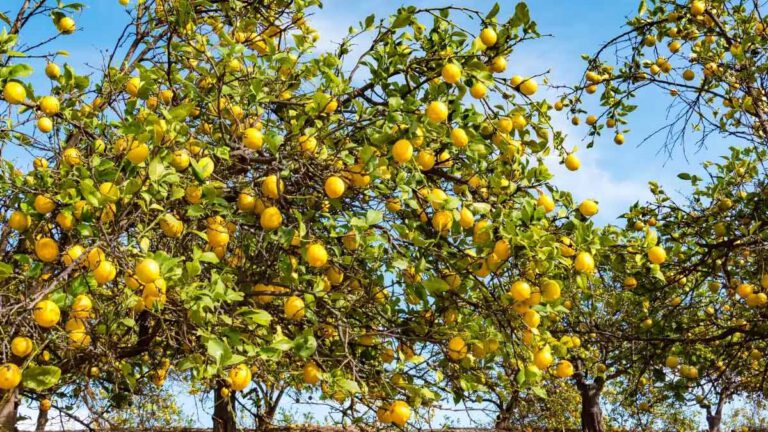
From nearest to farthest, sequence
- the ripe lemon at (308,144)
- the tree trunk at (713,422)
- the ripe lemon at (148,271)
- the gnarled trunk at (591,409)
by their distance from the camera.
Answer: the ripe lemon at (148,271) < the ripe lemon at (308,144) < the tree trunk at (713,422) < the gnarled trunk at (591,409)

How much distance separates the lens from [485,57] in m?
3.39

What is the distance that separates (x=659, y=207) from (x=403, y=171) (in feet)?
14.0

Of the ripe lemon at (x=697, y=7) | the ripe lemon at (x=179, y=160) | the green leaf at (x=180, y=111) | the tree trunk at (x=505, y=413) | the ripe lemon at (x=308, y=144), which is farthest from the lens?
the ripe lemon at (x=697, y=7)

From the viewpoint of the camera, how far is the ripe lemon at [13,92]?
2996mm

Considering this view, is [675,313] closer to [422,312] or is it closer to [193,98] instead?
[422,312]

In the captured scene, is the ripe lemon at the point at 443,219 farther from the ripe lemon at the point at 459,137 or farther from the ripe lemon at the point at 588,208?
the ripe lemon at the point at 588,208

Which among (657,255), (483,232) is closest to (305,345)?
(483,232)

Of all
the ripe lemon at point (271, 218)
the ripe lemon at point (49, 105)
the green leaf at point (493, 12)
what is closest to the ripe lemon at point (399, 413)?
the ripe lemon at point (271, 218)

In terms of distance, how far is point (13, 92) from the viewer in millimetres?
3000

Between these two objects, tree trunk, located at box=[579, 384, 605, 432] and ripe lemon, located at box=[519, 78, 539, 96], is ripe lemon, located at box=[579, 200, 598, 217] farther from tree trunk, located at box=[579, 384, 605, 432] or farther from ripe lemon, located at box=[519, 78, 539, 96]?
tree trunk, located at box=[579, 384, 605, 432]

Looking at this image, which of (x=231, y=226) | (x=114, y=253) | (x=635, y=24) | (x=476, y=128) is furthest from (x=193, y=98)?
(x=635, y=24)

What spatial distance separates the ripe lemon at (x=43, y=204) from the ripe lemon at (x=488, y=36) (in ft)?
7.07

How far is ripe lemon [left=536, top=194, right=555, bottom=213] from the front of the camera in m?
3.28

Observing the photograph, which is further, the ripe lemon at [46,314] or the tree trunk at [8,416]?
the tree trunk at [8,416]
